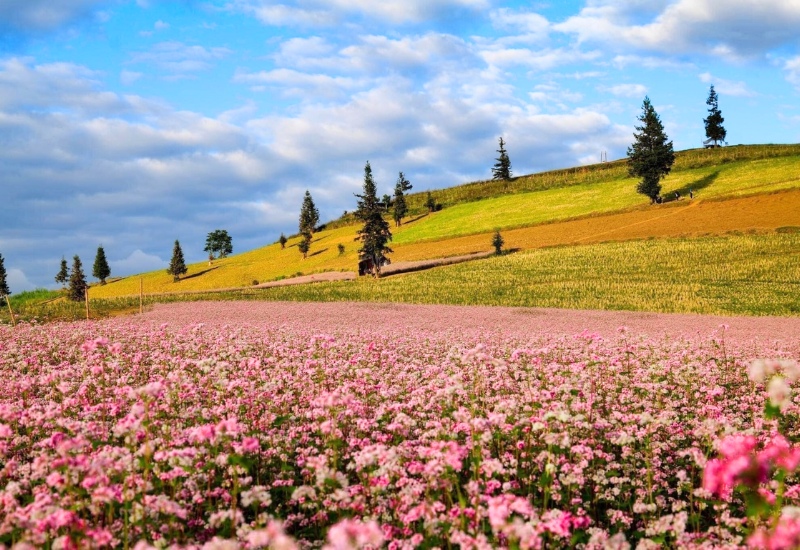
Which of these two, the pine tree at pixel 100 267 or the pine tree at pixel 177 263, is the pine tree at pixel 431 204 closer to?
the pine tree at pixel 177 263

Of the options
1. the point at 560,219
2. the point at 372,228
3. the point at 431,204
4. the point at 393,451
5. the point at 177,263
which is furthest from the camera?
the point at 431,204

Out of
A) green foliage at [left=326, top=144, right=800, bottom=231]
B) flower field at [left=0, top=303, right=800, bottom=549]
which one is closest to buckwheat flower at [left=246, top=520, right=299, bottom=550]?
flower field at [left=0, top=303, right=800, bottom=549]

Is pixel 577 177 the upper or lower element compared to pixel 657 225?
upper

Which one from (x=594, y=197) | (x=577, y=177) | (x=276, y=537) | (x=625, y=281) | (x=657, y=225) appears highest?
(x=577, y=177)

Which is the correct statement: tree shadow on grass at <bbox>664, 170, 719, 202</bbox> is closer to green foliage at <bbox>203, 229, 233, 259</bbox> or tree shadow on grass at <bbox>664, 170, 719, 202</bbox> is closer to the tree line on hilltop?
the tree line on hilltop

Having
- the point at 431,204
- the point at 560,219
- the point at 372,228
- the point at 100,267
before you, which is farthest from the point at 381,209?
the point at 100,267

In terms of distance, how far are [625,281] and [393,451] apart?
4373 centimetres

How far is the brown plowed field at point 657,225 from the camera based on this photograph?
6138 centimetres

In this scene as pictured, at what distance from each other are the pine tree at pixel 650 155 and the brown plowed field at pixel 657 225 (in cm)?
819

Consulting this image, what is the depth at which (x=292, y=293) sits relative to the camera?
177 feet

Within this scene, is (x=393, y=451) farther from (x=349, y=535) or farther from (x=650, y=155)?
(x=650, y=155)

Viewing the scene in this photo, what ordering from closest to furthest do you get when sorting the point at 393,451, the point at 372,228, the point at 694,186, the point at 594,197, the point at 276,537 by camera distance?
1. the point at 276,537
2. the point at 393,451
3. the point at 372,228
4. the point at 694,186
5. the point at 594,197

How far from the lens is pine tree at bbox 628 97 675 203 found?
285 feet

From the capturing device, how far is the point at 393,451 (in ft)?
18.1
